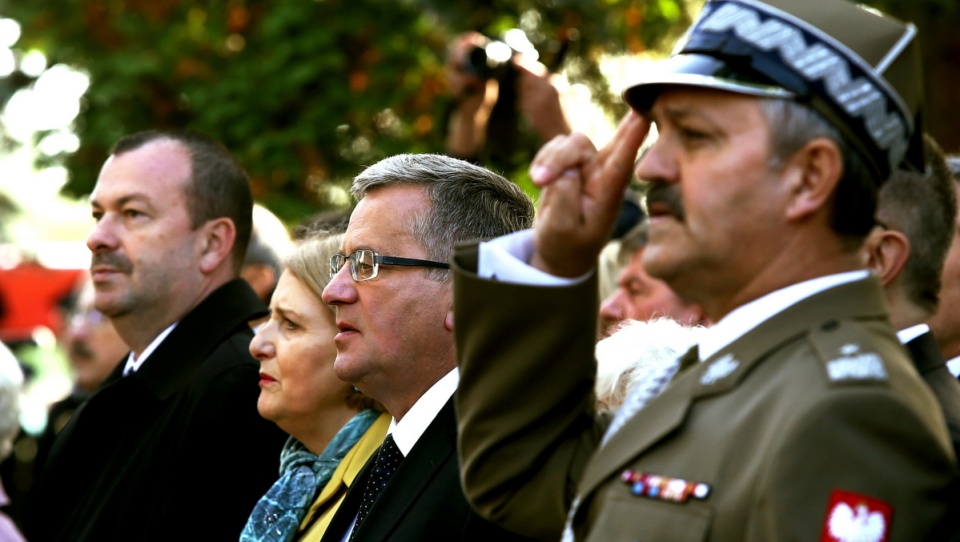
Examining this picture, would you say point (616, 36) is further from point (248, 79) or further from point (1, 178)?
point (1, 178)

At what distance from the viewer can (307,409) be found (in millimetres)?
3930

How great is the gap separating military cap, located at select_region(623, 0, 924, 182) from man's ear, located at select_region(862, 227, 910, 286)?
100cm

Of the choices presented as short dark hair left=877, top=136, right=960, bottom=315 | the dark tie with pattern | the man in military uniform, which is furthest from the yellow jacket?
short dark hair left=877, top=136, right=960, bottom=315

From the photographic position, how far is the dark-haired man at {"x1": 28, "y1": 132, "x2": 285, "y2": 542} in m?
4.26

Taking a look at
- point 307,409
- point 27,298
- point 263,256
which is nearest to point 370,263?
point 307,409

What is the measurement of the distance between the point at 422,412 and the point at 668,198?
1343mm

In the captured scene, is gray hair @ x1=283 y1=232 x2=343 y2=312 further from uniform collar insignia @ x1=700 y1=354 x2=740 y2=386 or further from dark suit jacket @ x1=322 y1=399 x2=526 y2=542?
uniform collar insignia @ x1=700 y1=354 x2=740 y2=386

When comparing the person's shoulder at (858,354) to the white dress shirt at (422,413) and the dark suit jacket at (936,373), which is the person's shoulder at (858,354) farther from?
the white dress shirt at (422,413)

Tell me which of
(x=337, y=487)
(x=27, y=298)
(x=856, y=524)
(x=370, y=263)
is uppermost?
(x=370, y=263)

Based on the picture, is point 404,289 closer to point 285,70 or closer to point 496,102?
point 496,102

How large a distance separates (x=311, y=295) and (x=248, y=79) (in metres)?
4.93

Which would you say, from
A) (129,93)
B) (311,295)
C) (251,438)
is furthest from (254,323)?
(129,93)

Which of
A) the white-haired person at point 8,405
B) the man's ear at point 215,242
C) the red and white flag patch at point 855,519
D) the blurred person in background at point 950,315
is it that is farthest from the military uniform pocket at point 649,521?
the white-haired person at point 8,405

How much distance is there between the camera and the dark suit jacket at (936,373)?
2491mm
